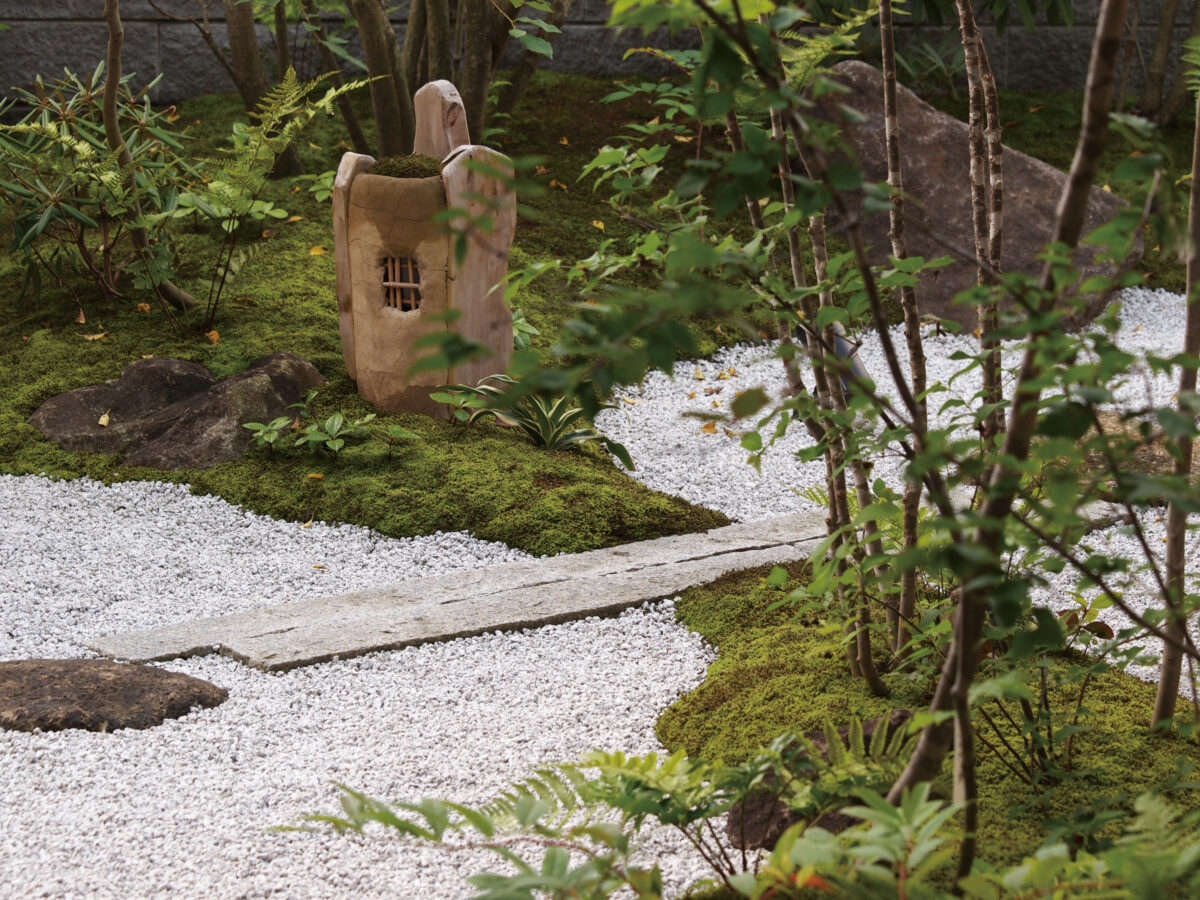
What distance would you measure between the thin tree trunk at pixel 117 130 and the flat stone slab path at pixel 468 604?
8.32 feet

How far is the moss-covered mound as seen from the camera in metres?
1.87

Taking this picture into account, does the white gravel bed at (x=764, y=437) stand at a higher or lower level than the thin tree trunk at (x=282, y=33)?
lower

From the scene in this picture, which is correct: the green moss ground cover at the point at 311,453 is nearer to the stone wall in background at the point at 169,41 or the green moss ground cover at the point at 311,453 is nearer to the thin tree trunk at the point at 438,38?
the thin tree trunk at the point at 438,38

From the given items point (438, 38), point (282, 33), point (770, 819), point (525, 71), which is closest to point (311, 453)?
point (438, 38)

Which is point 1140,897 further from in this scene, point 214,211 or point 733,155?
point 214,211

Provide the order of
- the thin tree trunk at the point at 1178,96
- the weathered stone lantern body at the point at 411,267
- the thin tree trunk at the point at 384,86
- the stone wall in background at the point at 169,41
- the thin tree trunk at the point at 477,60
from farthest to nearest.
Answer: the thin tree trunk at the point at 1178,96, the stone wall in background at the point at 169,41, the thin tree trunk at the point at 477,60, the thin tree trunk at the point at 384,86, the weathered stone lantern body at the point at 411,267

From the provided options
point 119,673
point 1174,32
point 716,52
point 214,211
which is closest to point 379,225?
point 214,211

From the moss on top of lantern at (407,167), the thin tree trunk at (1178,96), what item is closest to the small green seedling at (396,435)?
the moss on top of lantern at (407,167)

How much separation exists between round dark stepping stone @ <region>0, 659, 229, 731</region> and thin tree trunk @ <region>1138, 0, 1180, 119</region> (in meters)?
8.84

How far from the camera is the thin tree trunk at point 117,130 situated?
4.83 meters

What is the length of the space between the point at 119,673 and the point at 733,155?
2302 millimetres

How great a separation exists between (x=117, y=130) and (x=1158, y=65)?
7860 mm

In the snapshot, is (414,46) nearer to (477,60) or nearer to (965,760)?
(477,60)

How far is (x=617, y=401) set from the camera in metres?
5.64
